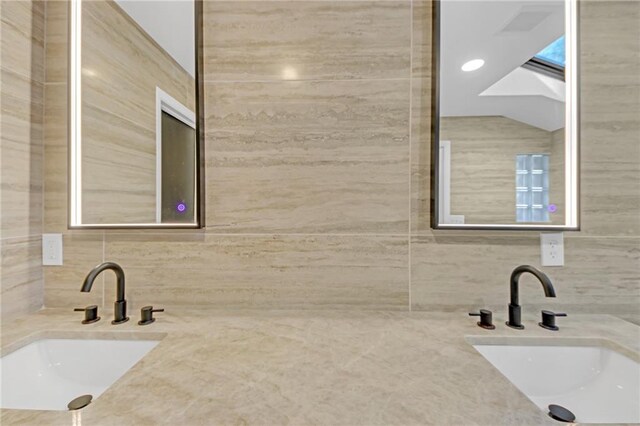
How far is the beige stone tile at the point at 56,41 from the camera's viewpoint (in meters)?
1.11

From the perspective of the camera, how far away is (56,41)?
1117 millimetres

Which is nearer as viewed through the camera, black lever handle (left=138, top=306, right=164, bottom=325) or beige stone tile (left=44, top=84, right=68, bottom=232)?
black lever handle (left=138, top=306, right=164, bottom=325)

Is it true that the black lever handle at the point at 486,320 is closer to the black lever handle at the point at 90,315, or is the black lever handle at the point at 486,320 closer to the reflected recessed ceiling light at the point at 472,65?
the reflected recessed ceiling light at the point at 472,65

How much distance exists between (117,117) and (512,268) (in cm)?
161

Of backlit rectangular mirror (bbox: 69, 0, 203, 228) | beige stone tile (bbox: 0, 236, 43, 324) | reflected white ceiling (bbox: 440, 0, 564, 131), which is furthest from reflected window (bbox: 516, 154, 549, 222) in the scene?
beige stone tile (bbox: 0, 236, 43, 324)

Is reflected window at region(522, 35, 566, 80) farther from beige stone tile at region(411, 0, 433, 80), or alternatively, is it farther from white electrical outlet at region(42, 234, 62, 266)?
white electrical outlet at region(42, 234, 62, 266)

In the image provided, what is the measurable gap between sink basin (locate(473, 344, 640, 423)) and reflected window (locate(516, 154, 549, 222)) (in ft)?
1.46

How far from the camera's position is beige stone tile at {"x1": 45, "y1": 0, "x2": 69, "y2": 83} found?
1.11m

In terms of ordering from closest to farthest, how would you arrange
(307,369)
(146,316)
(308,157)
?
A: 1. (307,369)
2. (146,316)
3. (308,157)

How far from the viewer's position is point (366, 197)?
1.08 meters

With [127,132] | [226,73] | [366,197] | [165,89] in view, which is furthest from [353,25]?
[127,132]

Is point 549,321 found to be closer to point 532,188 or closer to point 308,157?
point 532,188

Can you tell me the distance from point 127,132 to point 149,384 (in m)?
0.91

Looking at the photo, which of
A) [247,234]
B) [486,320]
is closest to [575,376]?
[486,320]
